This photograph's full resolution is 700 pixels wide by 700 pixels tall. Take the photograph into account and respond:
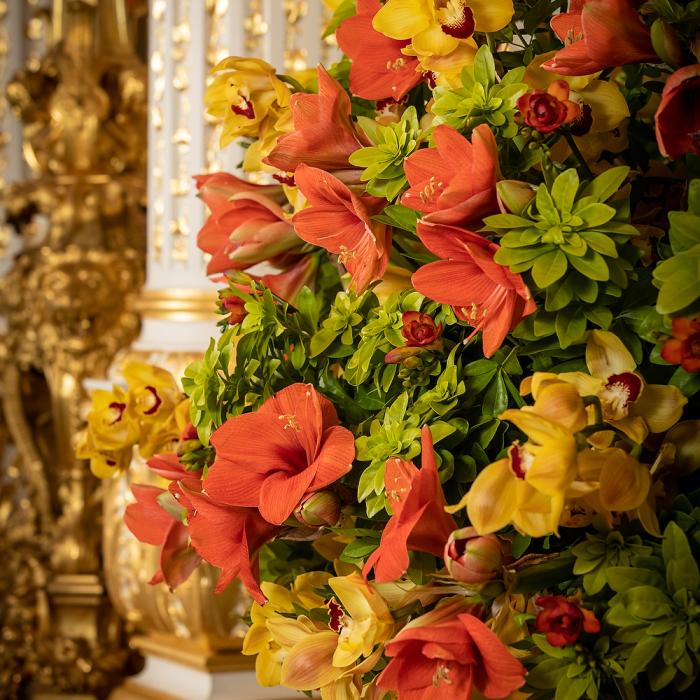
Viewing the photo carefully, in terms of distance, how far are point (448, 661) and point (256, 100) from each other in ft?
1.12

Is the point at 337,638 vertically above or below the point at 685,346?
below

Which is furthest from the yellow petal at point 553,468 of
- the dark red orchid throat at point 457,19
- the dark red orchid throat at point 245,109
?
the dark red orchid throat at point 245,109

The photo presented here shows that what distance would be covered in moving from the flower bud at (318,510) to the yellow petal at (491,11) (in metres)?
0.22

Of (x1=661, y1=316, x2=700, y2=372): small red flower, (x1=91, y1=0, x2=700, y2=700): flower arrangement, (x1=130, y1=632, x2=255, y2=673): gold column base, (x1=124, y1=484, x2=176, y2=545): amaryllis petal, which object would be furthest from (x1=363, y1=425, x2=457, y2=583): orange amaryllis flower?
(x1=130, y1=632, x2=255, y2=673): gold column base

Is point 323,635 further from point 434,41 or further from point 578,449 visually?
point 434,41

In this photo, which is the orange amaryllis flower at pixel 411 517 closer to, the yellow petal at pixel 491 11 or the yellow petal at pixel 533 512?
the yellow petal at pixel 533 512

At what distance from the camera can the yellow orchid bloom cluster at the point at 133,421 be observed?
754 millimetres

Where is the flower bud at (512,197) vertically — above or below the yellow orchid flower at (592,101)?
below

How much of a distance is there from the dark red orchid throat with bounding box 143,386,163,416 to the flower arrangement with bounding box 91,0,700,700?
0.11m

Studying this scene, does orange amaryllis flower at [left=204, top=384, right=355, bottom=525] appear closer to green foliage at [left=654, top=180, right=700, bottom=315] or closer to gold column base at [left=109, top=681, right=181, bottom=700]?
green foliage at [left=654, top=180, right=700, bottom=315]

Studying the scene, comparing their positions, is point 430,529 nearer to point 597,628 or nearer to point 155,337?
point 597,628

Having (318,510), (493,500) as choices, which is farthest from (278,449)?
(493,500)

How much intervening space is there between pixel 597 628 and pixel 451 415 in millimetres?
120

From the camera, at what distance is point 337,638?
557mm
